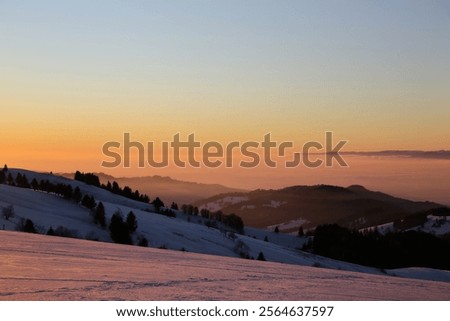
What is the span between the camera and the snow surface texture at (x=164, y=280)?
10211 millimetres

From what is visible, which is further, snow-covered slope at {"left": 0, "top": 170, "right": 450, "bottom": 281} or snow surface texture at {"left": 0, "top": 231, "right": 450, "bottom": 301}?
snow-covered slope at {"left": 0, "top": 170, "right": 450, "bottom": 281}

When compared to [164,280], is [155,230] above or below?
below

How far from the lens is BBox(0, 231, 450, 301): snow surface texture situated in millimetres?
10211

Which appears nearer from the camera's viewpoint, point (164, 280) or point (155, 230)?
point (164, 280)

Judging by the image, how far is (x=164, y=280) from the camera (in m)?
11.4

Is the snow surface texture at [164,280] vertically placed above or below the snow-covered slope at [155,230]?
above

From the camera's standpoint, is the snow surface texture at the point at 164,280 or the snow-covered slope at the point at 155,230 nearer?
the snow surface texture at the point at 164,280

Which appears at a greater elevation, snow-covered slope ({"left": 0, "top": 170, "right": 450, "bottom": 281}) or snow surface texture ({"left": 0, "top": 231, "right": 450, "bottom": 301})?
snow surface texture ({"left": 0, "top": 231, "right": 450, "bottom": 301})

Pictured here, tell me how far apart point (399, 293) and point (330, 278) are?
159 cm

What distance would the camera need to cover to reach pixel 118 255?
1466cm
